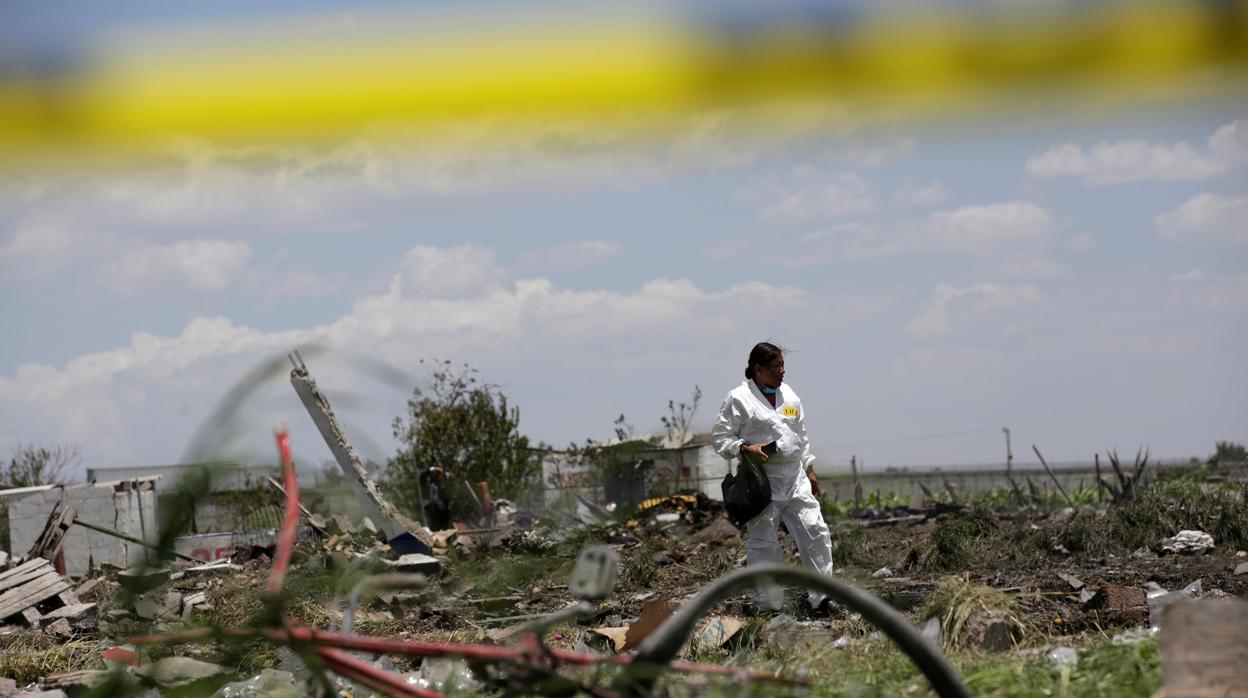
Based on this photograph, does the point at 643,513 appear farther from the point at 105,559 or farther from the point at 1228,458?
the point at 1228,458

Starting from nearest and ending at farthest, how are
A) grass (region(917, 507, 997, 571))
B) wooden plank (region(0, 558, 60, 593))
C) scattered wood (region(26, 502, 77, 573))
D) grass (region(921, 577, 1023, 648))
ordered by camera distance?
grass (region(921, 577, 1023, 648)) < grass (region(917, 507, 997, 571)) < wooden plank (region(0, 558, 60, 593)) < scattered wood (region(26, 502, 77, 573))

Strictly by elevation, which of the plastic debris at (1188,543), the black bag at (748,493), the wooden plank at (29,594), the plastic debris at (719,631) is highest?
the black bag at (748,493)

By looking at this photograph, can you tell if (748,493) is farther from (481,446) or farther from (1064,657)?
(481,446)

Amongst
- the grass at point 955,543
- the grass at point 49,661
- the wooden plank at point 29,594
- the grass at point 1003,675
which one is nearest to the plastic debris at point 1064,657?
the grass at point 1003,675

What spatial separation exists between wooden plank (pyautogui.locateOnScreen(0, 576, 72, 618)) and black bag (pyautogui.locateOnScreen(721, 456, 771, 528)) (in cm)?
734

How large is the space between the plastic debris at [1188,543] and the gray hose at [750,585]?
9649 millimetres

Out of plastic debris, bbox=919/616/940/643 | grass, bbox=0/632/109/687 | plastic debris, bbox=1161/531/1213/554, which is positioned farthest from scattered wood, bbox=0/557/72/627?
plastic debris, bbox=1161/531/1213/554

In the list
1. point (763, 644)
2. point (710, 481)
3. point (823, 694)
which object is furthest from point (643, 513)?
point (823, 694)

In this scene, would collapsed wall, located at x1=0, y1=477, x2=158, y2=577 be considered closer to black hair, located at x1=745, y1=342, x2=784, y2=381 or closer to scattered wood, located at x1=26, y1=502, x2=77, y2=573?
scattered wood, located at x1=26, y1=502, x2=77, y2=573

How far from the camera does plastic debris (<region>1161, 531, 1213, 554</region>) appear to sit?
11427mm

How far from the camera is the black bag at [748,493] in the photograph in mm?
7816

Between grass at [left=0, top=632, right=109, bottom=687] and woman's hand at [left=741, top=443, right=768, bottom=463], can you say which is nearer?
grass at [left=0, top=632, right=109, bottom=687]

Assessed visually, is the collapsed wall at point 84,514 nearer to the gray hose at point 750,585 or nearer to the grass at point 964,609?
the grass at point 964,609

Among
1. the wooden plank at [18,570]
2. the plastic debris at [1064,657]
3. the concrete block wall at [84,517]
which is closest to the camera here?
the plastic debris at [1064,657]
